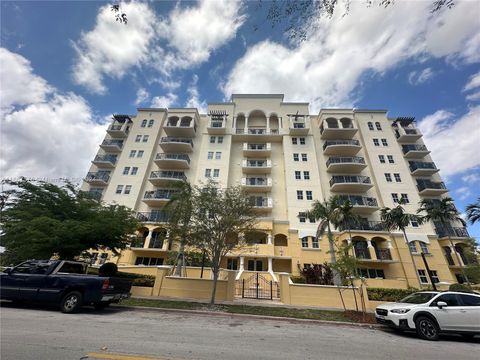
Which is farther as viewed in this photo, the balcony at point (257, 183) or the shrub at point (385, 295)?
the balcony at point (257, 183)

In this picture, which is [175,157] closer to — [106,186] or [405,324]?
[106,186]

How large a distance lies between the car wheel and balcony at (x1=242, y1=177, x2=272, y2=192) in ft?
72.6

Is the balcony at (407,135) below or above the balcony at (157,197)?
above

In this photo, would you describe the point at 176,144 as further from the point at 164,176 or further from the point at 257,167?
the point at 257,167

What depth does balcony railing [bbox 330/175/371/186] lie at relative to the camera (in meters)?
28.3

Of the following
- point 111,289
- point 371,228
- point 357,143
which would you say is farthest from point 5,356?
point 357,143

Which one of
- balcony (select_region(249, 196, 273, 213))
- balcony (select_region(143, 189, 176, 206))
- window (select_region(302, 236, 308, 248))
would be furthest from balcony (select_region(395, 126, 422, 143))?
balcony (select_region(143, 189, 176, 206))

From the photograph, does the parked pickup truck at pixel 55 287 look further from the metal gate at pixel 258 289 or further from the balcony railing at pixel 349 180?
the balcony railing at pixel 349 180

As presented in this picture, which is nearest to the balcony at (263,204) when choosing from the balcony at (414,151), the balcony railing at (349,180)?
the balcony railing at (349,180)

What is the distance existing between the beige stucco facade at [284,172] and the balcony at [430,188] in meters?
0.13

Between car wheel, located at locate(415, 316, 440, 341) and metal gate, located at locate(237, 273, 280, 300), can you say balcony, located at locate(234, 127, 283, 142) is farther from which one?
car wheel, located at locate(415, 316, 440, 341)

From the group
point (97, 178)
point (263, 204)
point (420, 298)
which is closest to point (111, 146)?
point (97, 178)

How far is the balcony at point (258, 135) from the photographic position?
3369cm

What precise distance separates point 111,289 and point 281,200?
23485 mm
